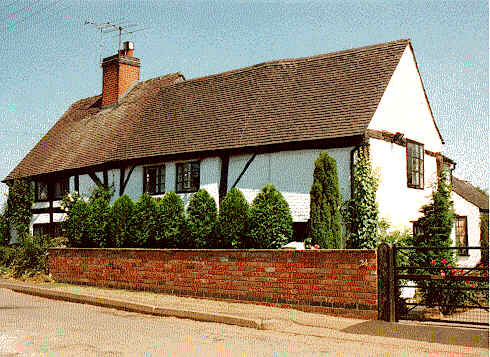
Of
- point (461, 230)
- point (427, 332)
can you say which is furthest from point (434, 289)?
point (461, 230)

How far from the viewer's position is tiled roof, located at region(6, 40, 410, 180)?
1761cm

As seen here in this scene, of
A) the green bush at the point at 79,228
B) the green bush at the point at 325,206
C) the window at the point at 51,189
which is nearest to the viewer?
the green bush at the point at 325,206

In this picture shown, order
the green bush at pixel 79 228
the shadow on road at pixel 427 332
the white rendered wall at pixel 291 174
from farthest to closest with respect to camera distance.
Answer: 1. the green bush at pixel 79 228
2. the white rendered wall at pixel 291 174
3. the shadow on road at pixel 427 332

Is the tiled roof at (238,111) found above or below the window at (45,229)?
above

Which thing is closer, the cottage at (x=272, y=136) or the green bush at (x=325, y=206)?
the green bush at (x=325, y=206)

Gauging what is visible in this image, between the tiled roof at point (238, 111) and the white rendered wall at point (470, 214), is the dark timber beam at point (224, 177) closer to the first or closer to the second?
the tiled roof at point (238, 111)

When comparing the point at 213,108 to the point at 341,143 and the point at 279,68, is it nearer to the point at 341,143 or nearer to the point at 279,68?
the point at 279,68

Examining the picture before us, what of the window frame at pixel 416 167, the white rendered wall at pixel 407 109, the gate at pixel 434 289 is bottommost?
the gate at pixel 434 289

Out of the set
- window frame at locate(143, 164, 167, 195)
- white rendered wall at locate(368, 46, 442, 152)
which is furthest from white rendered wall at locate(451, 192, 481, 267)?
window frame at locate(143, 164, 167, 195)

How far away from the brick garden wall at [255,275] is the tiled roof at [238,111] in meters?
5.03

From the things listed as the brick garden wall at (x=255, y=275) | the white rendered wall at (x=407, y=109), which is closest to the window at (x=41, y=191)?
the brick garden wall at (x=255, y=275)

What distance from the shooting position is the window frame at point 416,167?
18.5 m

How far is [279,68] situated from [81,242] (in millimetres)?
9088

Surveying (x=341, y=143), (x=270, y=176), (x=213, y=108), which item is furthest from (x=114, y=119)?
(x=341, y=143)
